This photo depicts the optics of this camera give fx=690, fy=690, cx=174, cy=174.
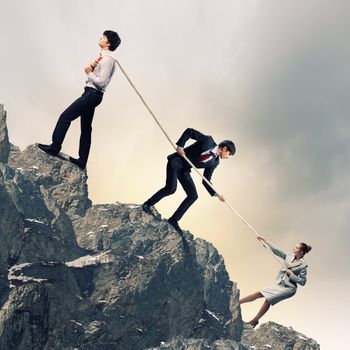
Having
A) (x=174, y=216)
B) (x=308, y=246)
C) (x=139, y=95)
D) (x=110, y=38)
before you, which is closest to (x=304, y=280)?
(x=308, y=246)

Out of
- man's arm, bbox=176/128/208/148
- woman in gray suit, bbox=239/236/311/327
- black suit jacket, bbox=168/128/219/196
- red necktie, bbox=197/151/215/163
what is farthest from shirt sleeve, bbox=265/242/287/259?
man's arm, bbox=176/128/208/148

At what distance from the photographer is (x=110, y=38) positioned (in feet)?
71.5

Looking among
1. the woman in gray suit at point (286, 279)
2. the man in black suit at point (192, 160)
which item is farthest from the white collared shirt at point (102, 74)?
the woman in gray suit at point (286, 279)

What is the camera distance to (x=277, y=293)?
24703 mm

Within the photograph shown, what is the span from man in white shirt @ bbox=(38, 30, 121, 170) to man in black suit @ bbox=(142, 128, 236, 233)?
4014 millimetres

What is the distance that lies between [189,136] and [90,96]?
489cm

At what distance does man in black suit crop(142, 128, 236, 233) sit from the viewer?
25.2 meters

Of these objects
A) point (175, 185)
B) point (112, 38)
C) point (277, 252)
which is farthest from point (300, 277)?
point (112, 38)

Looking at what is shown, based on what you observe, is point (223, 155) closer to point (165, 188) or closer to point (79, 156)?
point (165, 188)

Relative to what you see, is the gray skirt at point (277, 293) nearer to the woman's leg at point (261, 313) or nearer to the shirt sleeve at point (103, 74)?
the woman's leg at point (261, 313)

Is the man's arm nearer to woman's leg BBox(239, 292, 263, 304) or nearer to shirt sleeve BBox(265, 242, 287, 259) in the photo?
shirt sleeve BBox(265, 242, 287, 259)

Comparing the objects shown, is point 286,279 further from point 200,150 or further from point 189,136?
point 189,136

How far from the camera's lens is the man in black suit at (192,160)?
2516 cm

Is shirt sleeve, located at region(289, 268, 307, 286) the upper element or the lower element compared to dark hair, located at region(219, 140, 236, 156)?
lower
